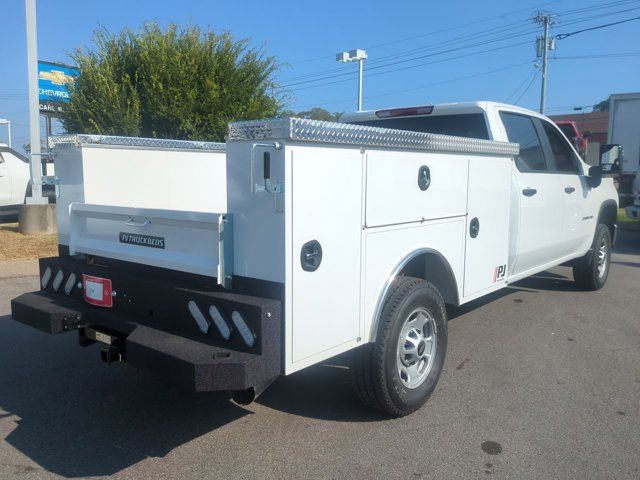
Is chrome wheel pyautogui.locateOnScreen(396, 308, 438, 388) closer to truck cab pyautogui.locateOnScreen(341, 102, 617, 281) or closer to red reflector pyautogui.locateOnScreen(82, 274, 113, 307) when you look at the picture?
truck cab pyautogui.locateOnScreen(341, 102, 617, 281)

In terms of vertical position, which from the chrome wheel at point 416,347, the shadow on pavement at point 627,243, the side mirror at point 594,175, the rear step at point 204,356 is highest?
the side mirror at point 594,175

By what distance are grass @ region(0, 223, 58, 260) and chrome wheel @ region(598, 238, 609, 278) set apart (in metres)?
8.27

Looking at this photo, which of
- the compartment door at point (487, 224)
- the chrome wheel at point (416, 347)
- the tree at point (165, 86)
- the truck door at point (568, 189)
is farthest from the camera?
the tree at point (165, 86)

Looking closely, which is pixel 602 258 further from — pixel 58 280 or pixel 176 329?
pixel 58 280

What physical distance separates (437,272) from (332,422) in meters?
1.31

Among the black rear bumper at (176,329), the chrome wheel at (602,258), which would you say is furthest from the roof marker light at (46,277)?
the chrome wheel at (602,258)

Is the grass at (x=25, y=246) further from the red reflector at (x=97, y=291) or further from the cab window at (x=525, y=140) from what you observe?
the cab window at (x=525, y=140)

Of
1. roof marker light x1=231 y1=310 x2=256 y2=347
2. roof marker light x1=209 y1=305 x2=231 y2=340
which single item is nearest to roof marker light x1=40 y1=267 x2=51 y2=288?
roof marker light x1=209 y1=305 x2=231 y2=340

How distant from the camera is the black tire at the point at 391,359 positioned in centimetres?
345

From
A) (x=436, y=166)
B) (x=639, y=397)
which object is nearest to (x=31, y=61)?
(x=436, y=166)

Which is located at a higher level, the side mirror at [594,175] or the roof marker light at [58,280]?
the side mirror at [594,175]

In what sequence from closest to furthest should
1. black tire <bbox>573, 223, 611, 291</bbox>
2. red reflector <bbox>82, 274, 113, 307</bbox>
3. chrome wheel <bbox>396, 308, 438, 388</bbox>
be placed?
1. red reflector <bbox>82, 274, 113, 307</bbox>
2. chrome wheel <bbox>396, 308, 438, 388</bbox>
3. black tire <bbox>573, 223, 611, 291</bbox>

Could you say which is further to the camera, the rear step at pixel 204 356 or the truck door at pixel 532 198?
the truck door at pixel 532 198

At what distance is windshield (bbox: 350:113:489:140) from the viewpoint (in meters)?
5.15
